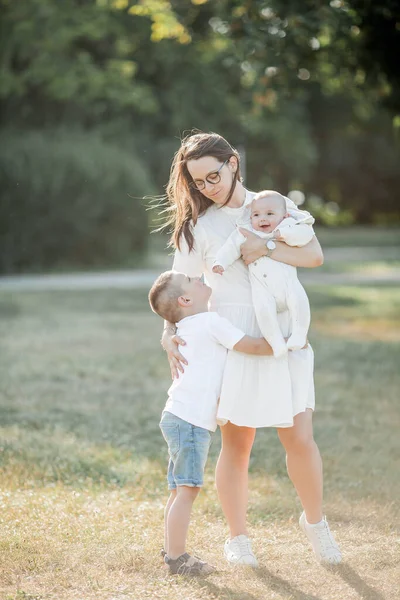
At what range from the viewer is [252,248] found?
13.4ft

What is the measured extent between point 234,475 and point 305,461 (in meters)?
0.32

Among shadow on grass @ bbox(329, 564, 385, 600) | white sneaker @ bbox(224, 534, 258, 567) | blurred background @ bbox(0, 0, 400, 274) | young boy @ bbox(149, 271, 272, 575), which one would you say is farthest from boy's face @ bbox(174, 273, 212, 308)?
blurred background @ bbox(0, 0, 400, 274)

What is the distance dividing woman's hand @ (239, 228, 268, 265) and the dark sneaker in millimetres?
1257

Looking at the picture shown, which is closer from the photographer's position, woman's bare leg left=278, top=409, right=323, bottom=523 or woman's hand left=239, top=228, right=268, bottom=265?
woman's hand left=239, top=228, right=268, bottom=265

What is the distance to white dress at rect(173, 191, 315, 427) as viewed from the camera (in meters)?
4.11

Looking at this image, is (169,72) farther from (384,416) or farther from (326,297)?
(384,416)

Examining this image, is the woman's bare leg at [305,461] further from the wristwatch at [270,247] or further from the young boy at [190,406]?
the wristwatch at [270,247]

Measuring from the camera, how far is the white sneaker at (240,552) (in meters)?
4.29

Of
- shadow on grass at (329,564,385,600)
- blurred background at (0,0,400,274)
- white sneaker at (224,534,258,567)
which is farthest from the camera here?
blurred background at (0,0,400,274)

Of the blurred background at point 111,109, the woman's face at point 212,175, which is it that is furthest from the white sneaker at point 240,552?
the blurred background at point 111,109

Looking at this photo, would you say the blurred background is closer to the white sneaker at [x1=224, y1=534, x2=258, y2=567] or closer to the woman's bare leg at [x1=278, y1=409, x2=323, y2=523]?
the woman's bare leg at [x1=278, y1=409, x2=323, y2=523]

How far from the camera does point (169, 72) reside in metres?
27.6

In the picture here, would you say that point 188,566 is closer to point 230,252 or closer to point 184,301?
point 184,301

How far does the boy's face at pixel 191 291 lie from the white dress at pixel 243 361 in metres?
0.07
